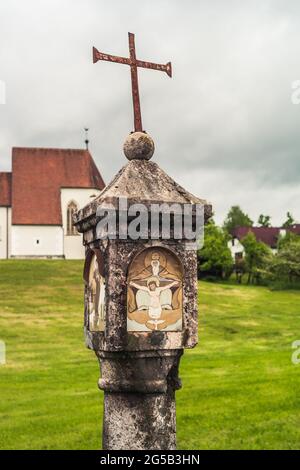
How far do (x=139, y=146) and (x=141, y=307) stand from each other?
4.21ft

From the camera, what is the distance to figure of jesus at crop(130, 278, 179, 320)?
420 cm

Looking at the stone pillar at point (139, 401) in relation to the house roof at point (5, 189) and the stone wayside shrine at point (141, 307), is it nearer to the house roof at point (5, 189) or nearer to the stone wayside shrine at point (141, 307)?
the stone wayside shrine at point (141, 307)

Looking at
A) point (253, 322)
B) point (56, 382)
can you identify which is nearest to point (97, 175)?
point (253, 322)

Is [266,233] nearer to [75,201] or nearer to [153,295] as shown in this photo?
[75,201]

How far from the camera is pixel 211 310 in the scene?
1190 inches

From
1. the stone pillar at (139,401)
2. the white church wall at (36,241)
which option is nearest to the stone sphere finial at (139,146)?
the stone pillar at (139,401)

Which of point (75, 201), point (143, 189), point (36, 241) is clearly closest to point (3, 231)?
point (36, 241)

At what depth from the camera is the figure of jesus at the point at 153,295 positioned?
4.20 m

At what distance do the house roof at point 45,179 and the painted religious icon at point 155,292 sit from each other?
4606 cm

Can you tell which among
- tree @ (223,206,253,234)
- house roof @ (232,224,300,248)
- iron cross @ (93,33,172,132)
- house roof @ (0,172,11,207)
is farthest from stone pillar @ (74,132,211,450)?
tree @ (223,206,253,234)

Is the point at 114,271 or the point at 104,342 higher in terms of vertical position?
the point at 114,271

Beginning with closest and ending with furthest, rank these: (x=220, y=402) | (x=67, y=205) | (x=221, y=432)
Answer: (x=221, y=432), (x=220, y=402), (x=67, y=205)
